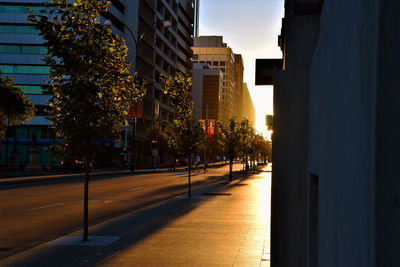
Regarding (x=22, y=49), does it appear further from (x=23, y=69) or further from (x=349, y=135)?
(x=349, y=135)

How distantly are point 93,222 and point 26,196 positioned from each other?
29.0ft

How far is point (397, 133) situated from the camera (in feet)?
5.34

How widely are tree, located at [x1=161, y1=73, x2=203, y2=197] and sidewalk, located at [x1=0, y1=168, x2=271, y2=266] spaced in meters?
7.44

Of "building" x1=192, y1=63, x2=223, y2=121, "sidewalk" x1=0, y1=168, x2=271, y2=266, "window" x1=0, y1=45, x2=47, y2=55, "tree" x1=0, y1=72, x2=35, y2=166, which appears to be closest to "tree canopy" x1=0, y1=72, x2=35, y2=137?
"tree" x1=0, y1=72, x2=35, y2=166

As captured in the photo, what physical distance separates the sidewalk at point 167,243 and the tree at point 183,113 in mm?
7440

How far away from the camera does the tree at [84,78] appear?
397 inches

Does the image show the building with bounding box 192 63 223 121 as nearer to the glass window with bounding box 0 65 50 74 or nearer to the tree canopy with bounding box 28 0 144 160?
the glass window with bounding box 0 65 50 74

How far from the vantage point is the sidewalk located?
806 centimetres

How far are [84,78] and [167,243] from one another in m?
4.28

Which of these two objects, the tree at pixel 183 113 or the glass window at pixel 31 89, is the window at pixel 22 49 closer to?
the glass window at pixel 31 89

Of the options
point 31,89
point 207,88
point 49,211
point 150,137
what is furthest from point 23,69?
point 207,88

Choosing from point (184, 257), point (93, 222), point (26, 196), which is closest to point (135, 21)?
point (26, 196)

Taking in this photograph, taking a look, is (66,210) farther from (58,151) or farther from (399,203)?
(399,203)

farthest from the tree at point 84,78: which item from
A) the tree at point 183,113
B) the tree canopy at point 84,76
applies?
the tree at point 183,113
